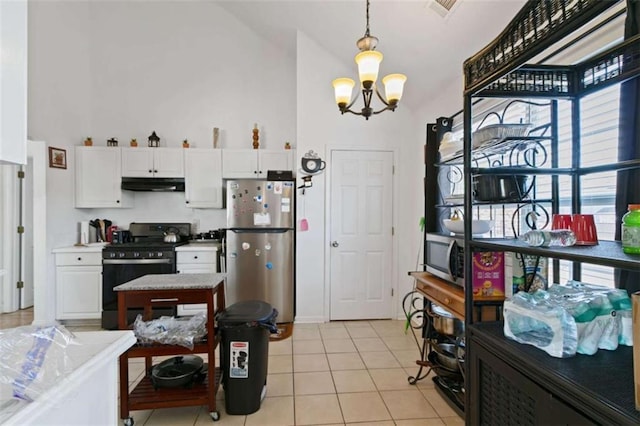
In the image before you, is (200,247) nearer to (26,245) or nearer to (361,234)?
(361,234)

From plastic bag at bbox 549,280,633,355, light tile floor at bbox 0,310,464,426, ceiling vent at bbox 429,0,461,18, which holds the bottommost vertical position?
light tile floor at bbox 0,310,464,426

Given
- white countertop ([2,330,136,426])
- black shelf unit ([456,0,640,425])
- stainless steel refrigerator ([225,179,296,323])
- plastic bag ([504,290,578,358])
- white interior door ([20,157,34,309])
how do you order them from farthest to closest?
white interior door ([20,157,34,309]) < stainless steel refrigerator ([225,179,296,323]) < plastic bag ([504,290,578,358]) < black shelf unit ([456,0,640,425]) < white countertop ([2,330,136,426])

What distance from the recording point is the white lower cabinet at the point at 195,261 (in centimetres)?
385

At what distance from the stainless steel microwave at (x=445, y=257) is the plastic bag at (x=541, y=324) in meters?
0.61

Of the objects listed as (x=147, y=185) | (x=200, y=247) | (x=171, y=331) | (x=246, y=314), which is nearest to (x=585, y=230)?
(x=246, y=314)

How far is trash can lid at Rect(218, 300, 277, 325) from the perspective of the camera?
2045mm

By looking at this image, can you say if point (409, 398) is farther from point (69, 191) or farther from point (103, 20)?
point (103, 20)

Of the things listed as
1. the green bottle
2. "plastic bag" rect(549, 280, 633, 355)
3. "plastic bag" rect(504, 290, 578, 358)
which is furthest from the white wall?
the green bottle

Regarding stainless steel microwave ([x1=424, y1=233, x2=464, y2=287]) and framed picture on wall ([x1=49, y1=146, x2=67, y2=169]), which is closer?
stainless steel microwave ([x1=424, y1=233, x2=464, y2=287])

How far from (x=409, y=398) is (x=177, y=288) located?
182 cm

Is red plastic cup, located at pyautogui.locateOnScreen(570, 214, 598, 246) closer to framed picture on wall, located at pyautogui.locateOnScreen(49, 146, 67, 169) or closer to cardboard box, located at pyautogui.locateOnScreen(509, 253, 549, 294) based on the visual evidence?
cardboard box, located at pyautogui.locateOnScreen(509, 253, 549, 294)

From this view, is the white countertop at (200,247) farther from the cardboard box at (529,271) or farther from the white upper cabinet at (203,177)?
the cardboard box at (529,271)

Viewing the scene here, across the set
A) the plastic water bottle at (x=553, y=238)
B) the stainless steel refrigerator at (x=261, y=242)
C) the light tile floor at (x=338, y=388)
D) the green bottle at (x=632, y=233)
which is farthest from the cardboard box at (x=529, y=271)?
the stainless steel refrigerator at (x=261, y=242)

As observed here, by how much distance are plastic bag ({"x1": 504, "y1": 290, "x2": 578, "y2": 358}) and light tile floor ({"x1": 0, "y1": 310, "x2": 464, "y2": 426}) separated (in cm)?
114
